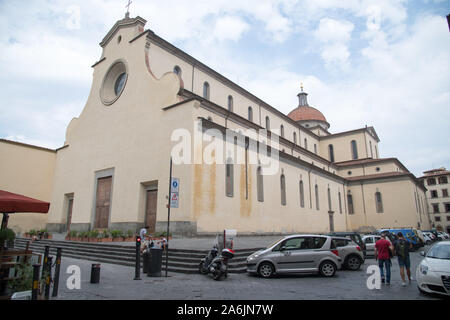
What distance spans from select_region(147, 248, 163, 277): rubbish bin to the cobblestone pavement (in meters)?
0.28

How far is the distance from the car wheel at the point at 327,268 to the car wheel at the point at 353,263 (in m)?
1.95

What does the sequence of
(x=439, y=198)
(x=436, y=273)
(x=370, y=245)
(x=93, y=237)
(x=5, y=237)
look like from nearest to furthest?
1. (x=5, y=237)
2. (x=436, y=273)
3. (x=370, y=245)
4. (x=93, y=237)
5. (x=439, y=198)

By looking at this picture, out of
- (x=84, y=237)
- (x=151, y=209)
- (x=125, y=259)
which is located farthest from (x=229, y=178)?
(x=84, y=237)

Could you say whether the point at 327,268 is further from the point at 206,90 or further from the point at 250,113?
the point at 250,113

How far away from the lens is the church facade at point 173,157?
18156 mm

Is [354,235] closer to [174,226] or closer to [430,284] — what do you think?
[430,284]

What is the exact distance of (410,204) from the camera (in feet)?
117

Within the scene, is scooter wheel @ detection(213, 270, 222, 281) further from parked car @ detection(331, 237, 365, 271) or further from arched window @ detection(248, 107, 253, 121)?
arched window @ detection(248, 107, 253, 121)

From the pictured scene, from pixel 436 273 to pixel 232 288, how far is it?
4728 mm

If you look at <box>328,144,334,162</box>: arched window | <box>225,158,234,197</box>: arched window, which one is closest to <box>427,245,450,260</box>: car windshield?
<box>225,158,234,197</box>: arched window

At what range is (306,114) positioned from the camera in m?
47.0

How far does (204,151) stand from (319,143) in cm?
3045
